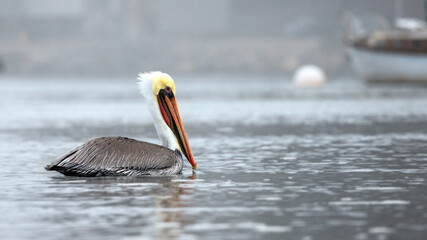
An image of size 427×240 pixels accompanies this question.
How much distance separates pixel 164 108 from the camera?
48.3ft

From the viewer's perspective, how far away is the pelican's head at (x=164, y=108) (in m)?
14.7

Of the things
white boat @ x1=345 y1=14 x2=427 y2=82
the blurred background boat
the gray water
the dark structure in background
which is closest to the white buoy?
the blurred background boat

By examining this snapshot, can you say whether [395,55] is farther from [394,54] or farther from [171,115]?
[171,115]

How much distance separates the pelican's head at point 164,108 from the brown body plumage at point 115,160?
0.55m

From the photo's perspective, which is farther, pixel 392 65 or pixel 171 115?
pixel 392 65

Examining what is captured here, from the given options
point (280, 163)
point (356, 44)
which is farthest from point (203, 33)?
point (280, 163)

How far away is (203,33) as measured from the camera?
90.4m

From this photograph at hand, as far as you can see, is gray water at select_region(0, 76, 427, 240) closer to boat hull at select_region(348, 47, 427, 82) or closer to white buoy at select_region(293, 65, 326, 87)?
boat hull at select_region(348, 47, 427, 82)

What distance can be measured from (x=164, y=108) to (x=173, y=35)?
78.7 metres

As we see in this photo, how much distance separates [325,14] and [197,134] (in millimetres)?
68891

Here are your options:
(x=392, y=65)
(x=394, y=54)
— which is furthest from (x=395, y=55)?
(x=392, y=65)

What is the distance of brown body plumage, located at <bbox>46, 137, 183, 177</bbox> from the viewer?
45.8 feet

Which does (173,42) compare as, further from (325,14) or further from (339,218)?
(339,218)

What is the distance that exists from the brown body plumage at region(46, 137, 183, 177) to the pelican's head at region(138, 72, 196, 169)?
554mm
